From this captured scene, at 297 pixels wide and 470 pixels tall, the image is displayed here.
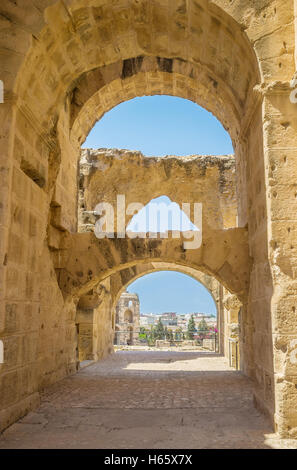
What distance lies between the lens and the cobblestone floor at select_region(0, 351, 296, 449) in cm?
378

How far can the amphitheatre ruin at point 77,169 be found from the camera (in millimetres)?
4164

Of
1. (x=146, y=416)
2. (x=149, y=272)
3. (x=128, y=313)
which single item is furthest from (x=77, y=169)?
(x=128, y=313)

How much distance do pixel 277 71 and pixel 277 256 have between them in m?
2.05

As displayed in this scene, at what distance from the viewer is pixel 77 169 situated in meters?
8.62

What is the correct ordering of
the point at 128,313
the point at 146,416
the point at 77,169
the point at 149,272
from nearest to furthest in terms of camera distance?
the point at 146,416, the point at 77,169, the point at 149,272, the point at 128,313

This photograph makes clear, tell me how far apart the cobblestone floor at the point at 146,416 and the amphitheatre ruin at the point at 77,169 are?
5 cm

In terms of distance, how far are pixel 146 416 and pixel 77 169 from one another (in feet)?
17.9

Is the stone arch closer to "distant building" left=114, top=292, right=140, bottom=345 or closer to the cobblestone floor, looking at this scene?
the cobblestone floor

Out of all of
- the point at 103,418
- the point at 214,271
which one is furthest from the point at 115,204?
the point at 103,418

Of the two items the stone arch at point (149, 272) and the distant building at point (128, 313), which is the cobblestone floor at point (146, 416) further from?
the distant building at point (128, 313)

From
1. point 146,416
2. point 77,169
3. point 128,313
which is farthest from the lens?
point 128,313

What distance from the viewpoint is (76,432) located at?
4.11 m

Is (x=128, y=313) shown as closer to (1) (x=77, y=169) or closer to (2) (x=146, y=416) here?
(1) (x=77, y=169)

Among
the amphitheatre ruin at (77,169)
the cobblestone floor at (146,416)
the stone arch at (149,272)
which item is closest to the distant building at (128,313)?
the stone arch at (149,272)
